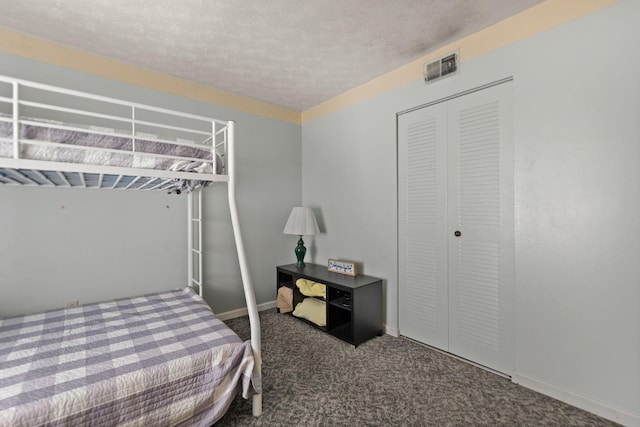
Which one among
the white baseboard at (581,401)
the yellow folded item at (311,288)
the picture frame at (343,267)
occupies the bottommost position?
the white baseboard at (581,401)

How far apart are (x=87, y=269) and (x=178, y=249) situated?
27.0 inches

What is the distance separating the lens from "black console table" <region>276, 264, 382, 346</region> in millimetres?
2477

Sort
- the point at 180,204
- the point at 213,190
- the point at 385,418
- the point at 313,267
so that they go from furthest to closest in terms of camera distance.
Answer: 1. the point at 313,267
2. the point at 213,190
3. the point at 180,204
4. the point at 385,418

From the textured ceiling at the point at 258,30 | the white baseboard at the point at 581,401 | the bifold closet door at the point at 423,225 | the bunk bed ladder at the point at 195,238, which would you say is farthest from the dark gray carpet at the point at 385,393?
the textured ceiling at the point at 258,30

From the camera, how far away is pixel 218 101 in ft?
9.85

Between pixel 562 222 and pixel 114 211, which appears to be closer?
pixel 562 222

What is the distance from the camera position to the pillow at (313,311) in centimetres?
275

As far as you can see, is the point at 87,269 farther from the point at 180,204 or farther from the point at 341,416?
the point at 341,416

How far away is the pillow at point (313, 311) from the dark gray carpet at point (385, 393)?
0.28m

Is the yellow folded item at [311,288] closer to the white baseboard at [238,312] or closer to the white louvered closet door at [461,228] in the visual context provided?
the white baseboard at [238,312]

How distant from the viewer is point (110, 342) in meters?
1.59

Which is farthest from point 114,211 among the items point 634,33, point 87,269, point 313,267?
point 634,33

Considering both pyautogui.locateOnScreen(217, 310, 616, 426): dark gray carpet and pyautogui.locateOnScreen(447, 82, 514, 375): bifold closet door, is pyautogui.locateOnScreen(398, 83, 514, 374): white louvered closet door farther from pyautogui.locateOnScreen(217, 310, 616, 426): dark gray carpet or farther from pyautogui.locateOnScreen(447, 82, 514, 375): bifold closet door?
pyautogui.locateOnScreen(217, 310, 616, 426): dark gray carpet

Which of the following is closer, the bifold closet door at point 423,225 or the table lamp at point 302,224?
the bifold closet door at point 423,225
